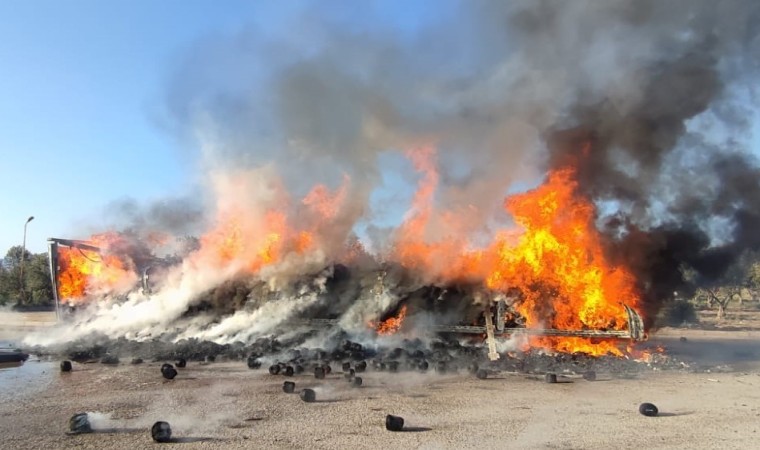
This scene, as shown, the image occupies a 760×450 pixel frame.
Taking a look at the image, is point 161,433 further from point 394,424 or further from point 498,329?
point 498,329

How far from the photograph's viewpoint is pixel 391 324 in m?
27.3

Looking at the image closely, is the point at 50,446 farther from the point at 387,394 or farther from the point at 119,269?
the point at 119,269

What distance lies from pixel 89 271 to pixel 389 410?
29.0 metres

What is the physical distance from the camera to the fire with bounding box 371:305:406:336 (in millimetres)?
27078

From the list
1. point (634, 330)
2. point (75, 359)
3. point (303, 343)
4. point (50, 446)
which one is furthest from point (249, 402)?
point (634, 330)

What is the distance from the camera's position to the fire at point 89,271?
34500mm

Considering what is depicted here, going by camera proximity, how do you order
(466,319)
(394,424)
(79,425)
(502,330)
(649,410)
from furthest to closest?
(466,319), (502,330), (649,410), (394,424), (79,425)

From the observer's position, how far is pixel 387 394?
15977 mm

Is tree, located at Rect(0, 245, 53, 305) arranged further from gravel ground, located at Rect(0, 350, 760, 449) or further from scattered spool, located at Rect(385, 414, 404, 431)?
scattered spool, located at Rect(385, 414, 404, 431)

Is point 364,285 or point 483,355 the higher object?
point 364,285

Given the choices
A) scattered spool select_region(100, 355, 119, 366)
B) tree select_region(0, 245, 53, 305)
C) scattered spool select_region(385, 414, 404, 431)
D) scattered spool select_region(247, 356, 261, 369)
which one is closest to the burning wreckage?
scattered spool select_region(247, 356, 261, 369)

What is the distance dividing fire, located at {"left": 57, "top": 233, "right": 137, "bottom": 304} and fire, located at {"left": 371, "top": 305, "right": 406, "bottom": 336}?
1727 centimetres

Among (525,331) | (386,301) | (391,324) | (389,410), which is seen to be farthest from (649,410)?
(386,301)

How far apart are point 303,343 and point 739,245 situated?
2214 cm
